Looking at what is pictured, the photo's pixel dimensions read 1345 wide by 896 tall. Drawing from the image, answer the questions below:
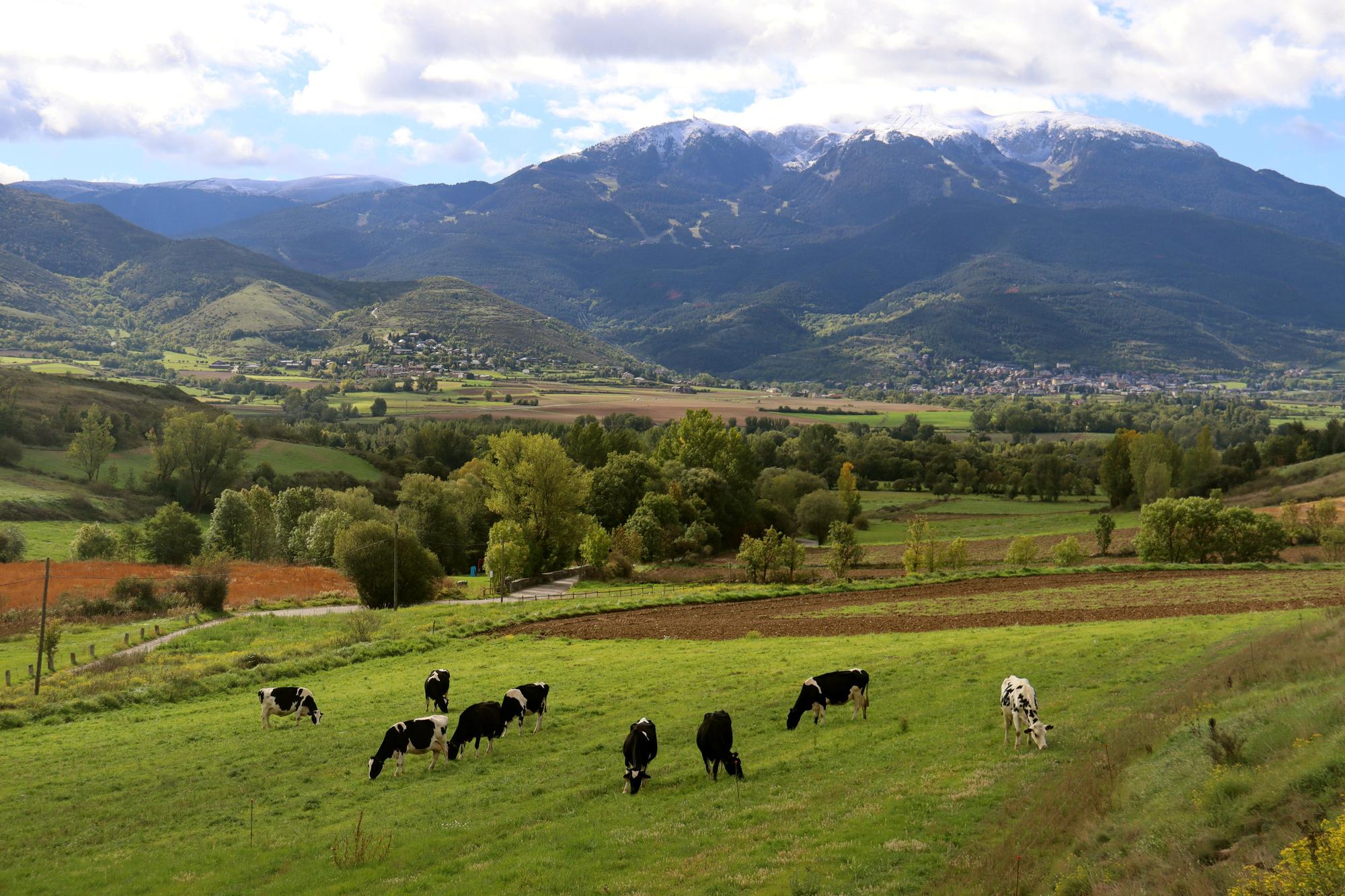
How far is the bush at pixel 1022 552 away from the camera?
2717 inches

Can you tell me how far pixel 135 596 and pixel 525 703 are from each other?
150ft

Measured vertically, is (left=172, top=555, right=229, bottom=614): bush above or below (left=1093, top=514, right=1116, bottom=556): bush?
below

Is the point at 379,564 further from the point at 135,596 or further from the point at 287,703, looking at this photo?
the point at 287,703

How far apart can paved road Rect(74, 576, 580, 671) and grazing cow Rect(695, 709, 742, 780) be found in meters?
34.1

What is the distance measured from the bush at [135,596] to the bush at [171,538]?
23553mm

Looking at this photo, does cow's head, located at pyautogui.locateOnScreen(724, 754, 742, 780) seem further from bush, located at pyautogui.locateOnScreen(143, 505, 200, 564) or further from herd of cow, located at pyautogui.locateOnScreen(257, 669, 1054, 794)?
bush, located at pyautogui.locateOnScreen(143, 505, 200, 564)

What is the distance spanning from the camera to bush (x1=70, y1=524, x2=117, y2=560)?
257 ft

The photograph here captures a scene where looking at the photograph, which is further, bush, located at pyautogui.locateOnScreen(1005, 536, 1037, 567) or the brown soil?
bush, located at pyautogui.locateOnScreen(1005, 536, 1037, 567)

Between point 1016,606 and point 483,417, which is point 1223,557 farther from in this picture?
point 483,417

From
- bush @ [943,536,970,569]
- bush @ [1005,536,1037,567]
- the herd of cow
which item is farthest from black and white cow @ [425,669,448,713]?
bush @ [1005,536,1037,567]

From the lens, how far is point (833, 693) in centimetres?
2222

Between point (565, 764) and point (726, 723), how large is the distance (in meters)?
3.88

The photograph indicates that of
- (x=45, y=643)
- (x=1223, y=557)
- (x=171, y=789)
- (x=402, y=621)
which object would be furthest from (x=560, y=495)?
(x=171, y=789)

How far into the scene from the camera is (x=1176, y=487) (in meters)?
113
